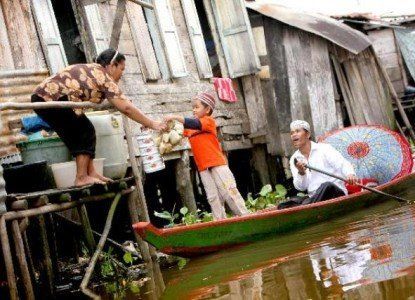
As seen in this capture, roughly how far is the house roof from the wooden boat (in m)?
4.93

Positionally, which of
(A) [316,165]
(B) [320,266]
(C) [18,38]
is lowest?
(B) [320,266]

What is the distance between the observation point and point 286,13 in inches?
495

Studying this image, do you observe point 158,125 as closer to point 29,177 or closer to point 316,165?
point 29,177

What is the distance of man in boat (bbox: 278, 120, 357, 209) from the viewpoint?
23.7 ft

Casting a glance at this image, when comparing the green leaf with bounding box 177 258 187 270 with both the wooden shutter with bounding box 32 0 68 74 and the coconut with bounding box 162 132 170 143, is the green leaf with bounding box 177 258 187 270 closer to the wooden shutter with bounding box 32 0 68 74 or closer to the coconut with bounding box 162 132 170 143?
the coconut with bounding box 162 132 170 143

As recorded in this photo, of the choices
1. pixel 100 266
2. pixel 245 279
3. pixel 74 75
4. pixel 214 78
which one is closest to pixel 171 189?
pixel 214 78

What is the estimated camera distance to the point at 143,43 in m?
10.2

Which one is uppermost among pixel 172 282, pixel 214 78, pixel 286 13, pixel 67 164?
pixel 286 13

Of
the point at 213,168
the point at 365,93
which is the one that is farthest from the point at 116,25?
the point at 365,93

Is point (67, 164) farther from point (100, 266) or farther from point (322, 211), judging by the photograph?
point (322, 211)

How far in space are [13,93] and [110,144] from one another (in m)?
1.37

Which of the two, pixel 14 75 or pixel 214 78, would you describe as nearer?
pixel 14 75

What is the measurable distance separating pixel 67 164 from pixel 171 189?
17.9 feet

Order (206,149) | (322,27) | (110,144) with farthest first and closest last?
(322,27) → (206,149) → (110,144)
